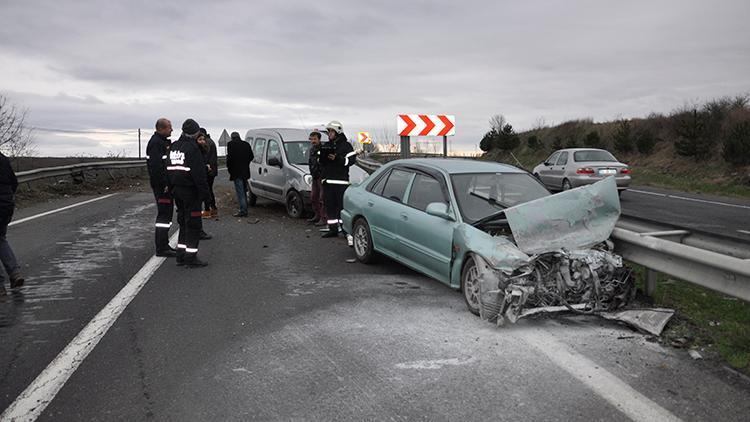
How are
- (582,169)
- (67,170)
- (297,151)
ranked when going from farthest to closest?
(67,170)
(582,169)
(297,151)

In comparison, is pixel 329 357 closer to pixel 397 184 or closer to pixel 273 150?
pixel 397 184

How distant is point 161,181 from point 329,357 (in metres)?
5.24

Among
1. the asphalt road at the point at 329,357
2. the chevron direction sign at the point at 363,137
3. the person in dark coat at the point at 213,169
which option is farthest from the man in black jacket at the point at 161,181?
the chevron direction sign at the point at 363,137

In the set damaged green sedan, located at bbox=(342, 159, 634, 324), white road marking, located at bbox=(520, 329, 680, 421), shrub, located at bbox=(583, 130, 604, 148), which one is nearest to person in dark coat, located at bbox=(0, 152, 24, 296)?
damaged green sedan, located at bbox=(342, 159, 634, 324)

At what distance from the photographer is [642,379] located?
3912mm

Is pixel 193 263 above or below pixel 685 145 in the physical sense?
below

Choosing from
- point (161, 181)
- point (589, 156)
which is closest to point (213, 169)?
point (161, 181)

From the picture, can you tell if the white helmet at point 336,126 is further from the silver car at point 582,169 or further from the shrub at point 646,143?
the shrub at point 646,143

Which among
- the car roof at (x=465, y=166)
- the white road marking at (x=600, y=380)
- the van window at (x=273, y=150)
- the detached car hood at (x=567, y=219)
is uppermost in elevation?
the van window at (x=273, y=150)

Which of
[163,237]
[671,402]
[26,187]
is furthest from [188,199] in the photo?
[26,187]

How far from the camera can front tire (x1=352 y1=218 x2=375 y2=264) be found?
7575mm

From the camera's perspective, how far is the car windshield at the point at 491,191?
242 inches

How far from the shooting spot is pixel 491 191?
6.50 m

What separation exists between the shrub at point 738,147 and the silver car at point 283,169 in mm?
17155
